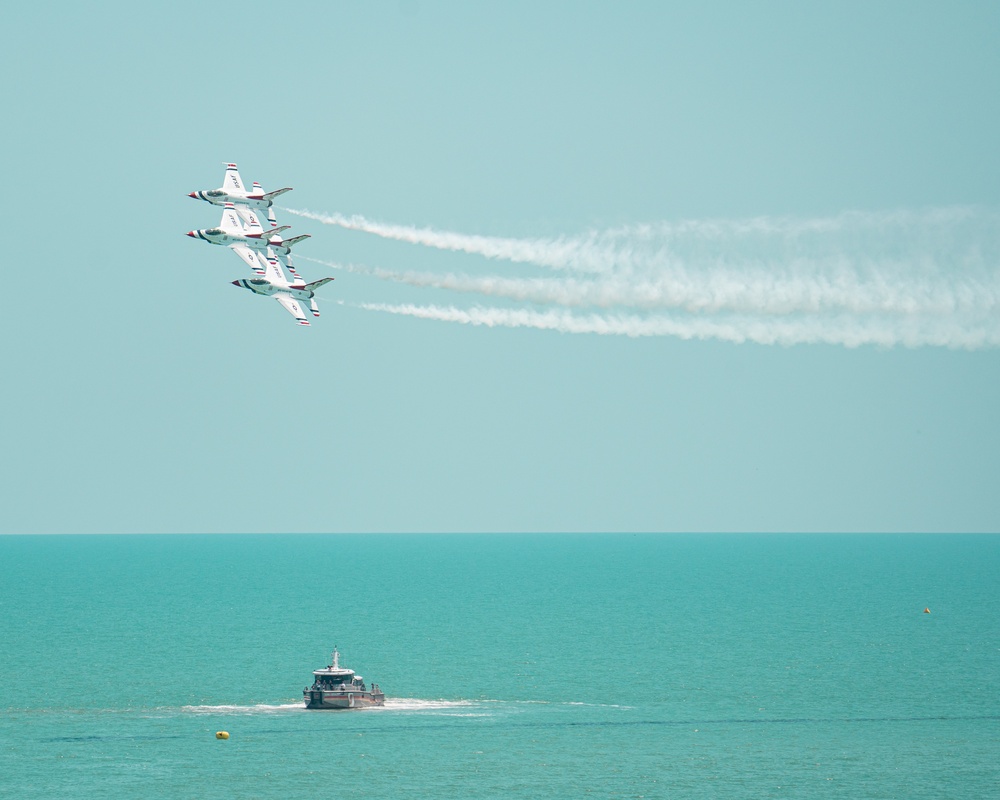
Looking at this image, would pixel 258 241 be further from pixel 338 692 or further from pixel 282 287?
pixel 338 692

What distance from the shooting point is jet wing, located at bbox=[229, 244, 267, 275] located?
85.4 m

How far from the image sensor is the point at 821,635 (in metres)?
153

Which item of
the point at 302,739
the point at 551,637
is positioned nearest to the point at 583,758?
the point at 302,739

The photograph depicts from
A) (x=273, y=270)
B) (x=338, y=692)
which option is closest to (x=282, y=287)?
(x=273, y=270)

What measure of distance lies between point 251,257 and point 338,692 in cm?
2929

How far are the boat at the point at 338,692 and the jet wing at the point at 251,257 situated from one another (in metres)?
26.4

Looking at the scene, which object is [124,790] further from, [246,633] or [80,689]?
[246,633]

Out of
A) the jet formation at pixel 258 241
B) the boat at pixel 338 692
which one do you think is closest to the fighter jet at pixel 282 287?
the jet formation at pixel 258 241

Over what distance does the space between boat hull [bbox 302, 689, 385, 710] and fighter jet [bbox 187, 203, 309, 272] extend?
94.5 feet

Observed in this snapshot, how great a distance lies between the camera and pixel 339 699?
317 ft

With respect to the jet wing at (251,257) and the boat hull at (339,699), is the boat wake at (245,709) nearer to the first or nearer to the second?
the boat hull at (339,699)

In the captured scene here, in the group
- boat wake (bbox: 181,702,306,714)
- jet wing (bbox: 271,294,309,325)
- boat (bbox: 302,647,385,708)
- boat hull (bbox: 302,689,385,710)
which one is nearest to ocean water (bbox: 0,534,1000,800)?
boat wake (bbox: 181,702,306,714)

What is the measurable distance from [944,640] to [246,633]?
229 feet

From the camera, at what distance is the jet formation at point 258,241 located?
85500 millimetres
